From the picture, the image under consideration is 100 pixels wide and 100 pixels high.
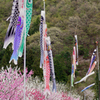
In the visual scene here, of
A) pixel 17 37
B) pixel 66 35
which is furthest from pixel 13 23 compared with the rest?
pixel 66 35

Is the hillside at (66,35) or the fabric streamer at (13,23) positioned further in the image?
the hillside at (66,35)

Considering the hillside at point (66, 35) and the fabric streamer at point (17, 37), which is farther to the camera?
the hillside at point (66, 35)

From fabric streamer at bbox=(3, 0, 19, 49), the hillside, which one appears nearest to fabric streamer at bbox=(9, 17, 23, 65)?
fabric streamer at bbox=(3, 0, 19, 49)

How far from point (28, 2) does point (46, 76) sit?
3539 millimetres

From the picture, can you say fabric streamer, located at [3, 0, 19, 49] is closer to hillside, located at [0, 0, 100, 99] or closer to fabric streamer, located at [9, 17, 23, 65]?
fabric streamer, located at [9, 17, 23, 65]

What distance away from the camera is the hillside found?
29547 millimetres

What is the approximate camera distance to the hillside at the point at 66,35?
29.5 meters

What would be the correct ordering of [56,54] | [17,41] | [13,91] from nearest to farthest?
[17,41], [13,91], [56,54]

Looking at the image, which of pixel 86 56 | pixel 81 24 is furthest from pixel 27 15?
pixel 81 24

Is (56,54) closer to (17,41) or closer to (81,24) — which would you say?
(81,24)

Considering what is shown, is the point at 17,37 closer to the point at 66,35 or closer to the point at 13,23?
the point at 13,23

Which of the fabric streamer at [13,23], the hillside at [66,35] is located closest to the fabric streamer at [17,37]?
the fabric streamer at [13,23]

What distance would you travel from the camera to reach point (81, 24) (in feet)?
135

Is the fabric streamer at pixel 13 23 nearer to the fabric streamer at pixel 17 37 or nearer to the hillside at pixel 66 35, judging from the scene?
the fabric streamer at pixel 17 37
